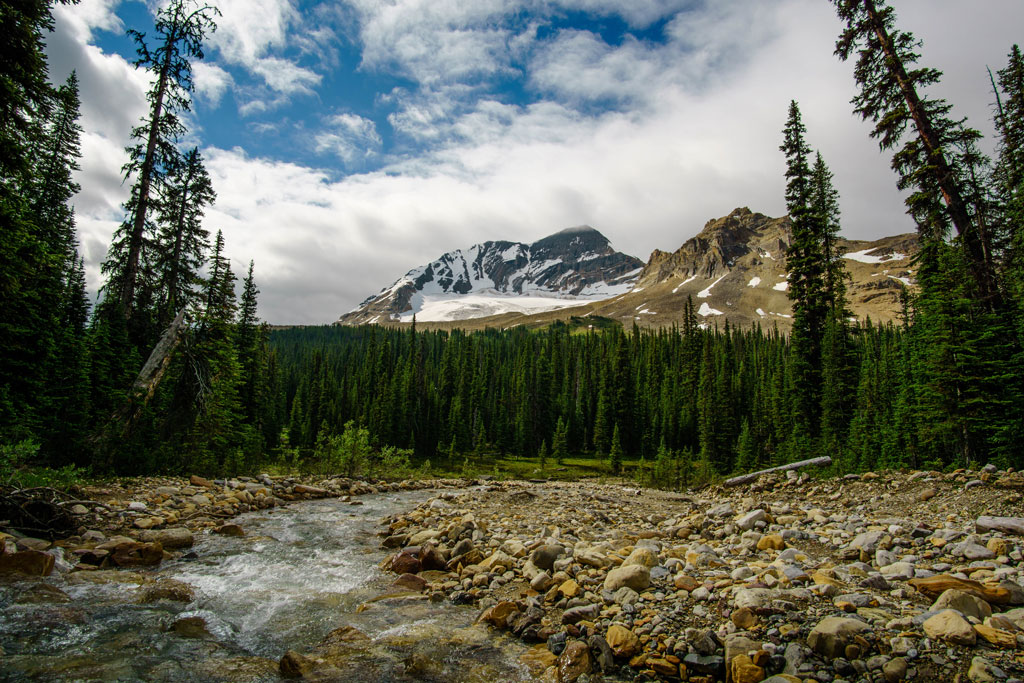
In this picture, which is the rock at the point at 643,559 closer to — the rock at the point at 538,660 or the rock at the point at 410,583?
the rock at the point at 538,660

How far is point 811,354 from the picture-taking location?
896 inches

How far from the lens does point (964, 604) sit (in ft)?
16.1

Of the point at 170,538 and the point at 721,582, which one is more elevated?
the point at 721,582

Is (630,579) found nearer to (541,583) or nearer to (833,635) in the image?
(541,583)

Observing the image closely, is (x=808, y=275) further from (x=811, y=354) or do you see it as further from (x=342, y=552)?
(x=342, y=552)

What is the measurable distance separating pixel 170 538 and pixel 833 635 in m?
12.6

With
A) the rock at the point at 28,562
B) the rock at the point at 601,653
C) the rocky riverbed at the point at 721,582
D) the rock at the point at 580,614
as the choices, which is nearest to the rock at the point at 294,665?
the rocky riverbed at the point at 721,582

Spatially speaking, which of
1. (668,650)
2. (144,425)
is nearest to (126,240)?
(144,425)

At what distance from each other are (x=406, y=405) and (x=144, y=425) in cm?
5041

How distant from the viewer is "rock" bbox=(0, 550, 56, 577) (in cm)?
Answer: 748

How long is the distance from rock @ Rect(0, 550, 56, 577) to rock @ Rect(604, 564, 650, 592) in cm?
946

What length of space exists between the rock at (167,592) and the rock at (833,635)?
30.4ft

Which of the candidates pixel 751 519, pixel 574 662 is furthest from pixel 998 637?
pixel 751 519

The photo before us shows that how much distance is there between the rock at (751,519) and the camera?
952cm
